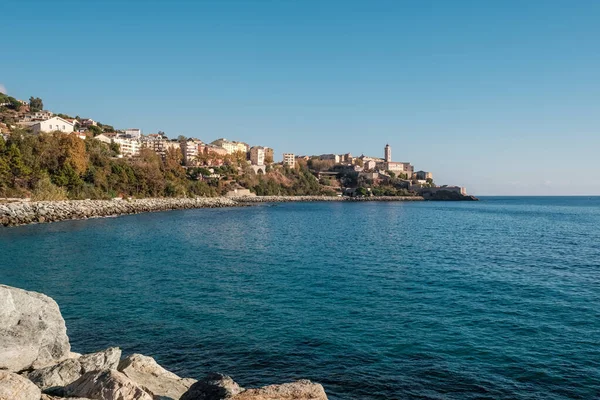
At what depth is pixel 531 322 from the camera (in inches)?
609

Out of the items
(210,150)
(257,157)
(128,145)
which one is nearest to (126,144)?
(128,145)

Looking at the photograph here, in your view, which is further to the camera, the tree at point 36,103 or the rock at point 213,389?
the tree at point 36,103

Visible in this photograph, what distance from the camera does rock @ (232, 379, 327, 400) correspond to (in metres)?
6.86

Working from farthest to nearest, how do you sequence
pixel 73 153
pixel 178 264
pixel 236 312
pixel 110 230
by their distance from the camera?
1. pixel 73 153
2. pixel 110 230
3. pixel 178 264
4. pixel 236 312

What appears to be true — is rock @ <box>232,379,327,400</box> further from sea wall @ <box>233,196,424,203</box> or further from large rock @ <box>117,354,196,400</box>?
sea wall @ <box>233,196,424,203</box>

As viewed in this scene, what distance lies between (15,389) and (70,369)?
2558 millimetres

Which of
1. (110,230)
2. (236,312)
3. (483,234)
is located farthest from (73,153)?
(236,312)

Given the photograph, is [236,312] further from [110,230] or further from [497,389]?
[110,230]

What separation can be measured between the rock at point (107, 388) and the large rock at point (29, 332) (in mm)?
2044

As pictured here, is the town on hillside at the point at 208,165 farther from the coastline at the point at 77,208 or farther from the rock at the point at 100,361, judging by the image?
the rock at the point at 100,361

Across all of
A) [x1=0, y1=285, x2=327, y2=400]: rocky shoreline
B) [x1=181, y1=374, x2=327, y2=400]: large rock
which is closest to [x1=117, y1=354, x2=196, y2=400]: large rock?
[x1=0, y1=285, x2=327, y2=400]: rocky shoreline

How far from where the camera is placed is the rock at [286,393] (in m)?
6.86

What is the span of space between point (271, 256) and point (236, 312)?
45.6 ft

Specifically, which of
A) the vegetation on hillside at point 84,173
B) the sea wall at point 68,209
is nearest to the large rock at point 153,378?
the sea wall at point 68,209
